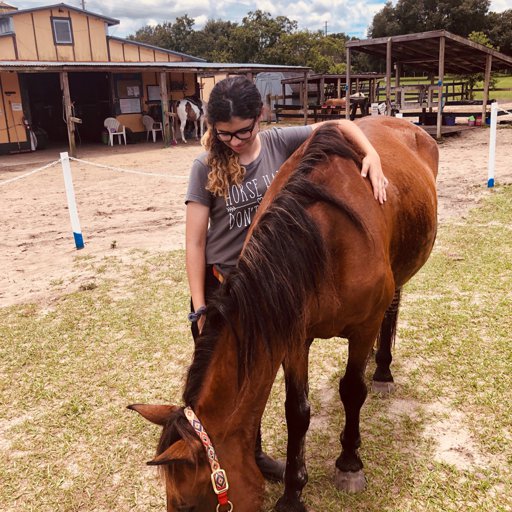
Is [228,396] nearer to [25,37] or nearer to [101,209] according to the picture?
[101,209]

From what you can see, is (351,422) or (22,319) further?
(22,319)

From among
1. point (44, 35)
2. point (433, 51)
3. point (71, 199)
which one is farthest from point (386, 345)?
point (44, 35)

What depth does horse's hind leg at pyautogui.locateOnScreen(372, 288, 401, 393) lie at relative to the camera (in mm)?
3033

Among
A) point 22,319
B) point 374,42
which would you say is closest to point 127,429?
point 22,319

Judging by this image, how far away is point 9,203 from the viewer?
9062 mm

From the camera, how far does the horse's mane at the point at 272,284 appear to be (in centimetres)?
150

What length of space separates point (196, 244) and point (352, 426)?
3.83 feet

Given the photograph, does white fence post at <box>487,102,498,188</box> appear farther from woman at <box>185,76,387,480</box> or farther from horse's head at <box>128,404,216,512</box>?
horse's head at <box>128,404,216,512</box>

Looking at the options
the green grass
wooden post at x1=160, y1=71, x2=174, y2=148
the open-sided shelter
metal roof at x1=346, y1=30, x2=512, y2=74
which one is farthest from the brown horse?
wooden post at x1=160, y1=71, x2=174, y2=148

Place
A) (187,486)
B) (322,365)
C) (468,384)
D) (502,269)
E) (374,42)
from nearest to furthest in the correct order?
(187,486), (468,384), (322,365), (502,269), (374,42)

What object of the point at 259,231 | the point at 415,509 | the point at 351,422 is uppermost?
the point at 259,231

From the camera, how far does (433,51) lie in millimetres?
16656

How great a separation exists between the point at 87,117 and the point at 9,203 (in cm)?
1279

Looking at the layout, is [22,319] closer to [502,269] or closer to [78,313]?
[78,313]
